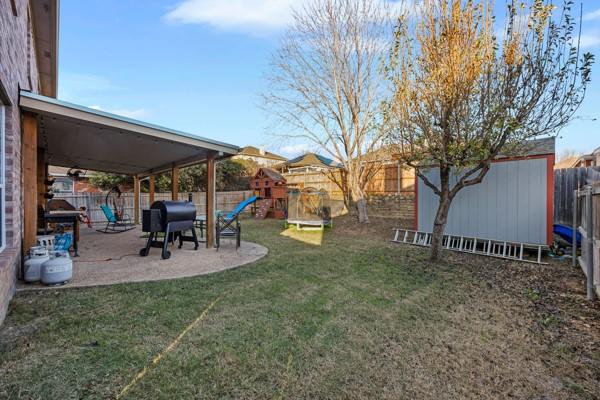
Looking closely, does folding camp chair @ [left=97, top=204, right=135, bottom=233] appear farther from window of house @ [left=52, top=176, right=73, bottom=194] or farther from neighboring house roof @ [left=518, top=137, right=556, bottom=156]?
neighboring house roof @ [left=518, top=137, right=556, bottom=156]

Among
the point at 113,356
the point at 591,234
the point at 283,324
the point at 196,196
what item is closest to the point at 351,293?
the point at 283,324

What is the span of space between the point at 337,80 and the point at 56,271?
962 cm

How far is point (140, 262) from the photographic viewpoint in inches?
→ 204

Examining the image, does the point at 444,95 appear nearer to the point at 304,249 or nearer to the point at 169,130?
the point at 304,249

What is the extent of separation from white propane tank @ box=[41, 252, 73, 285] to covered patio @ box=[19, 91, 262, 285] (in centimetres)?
19

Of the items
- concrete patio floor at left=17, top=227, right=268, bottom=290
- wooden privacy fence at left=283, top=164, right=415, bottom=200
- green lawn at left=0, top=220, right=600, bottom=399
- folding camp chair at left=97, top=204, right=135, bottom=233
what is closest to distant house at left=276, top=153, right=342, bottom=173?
wooden privacy fence at left=283, top=164, right=415, bottom=200

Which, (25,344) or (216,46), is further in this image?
(216,46)

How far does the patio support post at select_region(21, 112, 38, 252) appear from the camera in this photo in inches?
154

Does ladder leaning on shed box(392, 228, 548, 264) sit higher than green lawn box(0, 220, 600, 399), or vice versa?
ladder leaning on shed box(392, 228, 548, 264)

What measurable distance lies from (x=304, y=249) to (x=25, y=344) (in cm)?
491

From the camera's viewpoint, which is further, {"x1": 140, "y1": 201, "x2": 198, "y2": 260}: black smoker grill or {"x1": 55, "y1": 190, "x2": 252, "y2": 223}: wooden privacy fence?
{"x1": 55, "y1": 190, "x2": 252, "y2": 223}: wooden privacy fence

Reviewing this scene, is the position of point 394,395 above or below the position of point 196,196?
below

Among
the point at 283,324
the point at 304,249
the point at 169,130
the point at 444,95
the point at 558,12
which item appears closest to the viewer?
the point at 283,324

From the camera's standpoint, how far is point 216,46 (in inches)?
364
